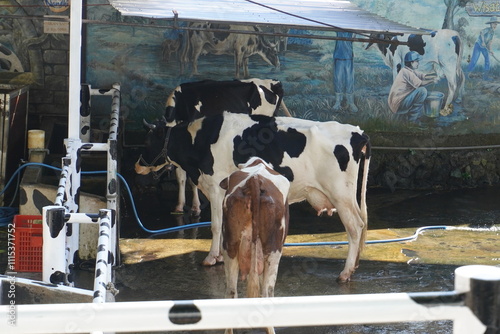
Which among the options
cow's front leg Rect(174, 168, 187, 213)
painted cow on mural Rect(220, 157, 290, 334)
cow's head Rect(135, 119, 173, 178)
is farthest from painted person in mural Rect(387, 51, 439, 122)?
painted cow on mural Rect(220, 157, 290, 334)

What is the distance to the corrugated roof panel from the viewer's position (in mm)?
8672

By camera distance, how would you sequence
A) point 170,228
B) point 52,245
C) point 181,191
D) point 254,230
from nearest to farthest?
point 52,245
point 254,230
point 170,228
point 181,191

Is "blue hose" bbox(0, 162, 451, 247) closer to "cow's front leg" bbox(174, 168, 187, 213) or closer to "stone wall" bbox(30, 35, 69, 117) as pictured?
"cow's front leg" bbox(174, 168, 187, 213)

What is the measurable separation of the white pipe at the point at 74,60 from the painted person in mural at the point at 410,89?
8.09 meters

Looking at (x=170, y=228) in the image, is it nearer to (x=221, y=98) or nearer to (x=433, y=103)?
(x=221, y=98)

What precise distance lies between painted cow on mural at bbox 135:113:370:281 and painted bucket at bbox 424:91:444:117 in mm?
5831

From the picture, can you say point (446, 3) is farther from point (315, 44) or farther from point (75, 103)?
point (75, 103)

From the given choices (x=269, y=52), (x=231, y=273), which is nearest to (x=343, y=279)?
(x=231, y=273)

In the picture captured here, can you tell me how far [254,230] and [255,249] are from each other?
162mm

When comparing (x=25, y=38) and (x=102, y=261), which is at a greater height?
(x=25, y=38)

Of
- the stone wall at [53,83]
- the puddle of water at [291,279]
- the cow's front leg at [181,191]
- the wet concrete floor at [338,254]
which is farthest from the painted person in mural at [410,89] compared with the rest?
the stone wall at [53,83]

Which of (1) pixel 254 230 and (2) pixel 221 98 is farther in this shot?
(2) pixel 221 98

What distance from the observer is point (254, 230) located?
647cm

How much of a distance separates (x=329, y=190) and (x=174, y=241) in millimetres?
2403
